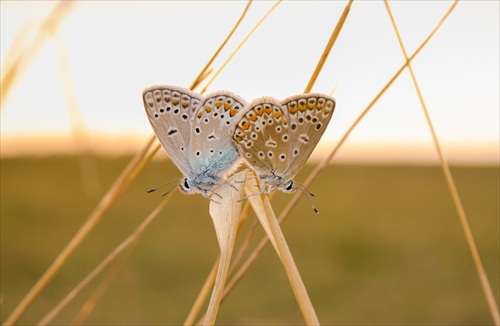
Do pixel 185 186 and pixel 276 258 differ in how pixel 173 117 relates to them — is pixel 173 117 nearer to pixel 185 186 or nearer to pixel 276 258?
pixel 185 186

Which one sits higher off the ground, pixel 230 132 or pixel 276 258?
pixel 230 132

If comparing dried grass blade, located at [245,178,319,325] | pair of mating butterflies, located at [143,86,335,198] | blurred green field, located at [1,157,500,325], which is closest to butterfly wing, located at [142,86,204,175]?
pair of mating butterflies, located at [143,86,335,198]

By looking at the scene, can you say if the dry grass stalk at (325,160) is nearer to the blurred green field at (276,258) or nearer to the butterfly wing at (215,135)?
the butterfly wing at (215,135)

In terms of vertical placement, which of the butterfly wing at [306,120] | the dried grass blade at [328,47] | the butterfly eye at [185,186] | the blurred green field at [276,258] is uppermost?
the dried grass blade at [328,47]

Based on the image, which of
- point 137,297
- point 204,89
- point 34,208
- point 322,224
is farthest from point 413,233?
point 204,89

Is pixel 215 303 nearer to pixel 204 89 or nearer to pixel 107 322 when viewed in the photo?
pixel 204 89

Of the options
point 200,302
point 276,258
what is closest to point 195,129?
point 200,302

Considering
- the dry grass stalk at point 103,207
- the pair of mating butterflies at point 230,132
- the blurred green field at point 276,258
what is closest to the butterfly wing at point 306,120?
the pair of mating butterflies at point 230,132
